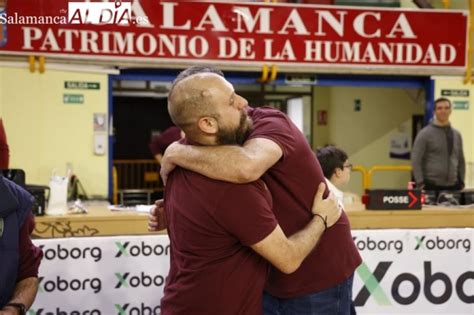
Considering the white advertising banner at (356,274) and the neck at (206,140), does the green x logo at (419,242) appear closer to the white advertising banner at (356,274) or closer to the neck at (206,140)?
the white advertising banner at (356,274)

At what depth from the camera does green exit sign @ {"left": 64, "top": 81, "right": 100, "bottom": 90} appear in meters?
6.79

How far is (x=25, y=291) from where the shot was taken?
2.24 metres

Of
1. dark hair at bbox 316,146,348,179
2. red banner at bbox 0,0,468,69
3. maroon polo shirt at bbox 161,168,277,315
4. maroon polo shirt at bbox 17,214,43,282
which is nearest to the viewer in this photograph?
maroon polo shirt at bbox 161,168,277,315

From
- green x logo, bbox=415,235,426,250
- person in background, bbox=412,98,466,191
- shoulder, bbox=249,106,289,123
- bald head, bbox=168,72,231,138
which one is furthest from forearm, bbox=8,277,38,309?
person in background, bbox=412,98,466,191

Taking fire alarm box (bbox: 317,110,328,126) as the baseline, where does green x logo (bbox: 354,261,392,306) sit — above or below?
below

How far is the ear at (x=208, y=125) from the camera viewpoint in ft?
6.21

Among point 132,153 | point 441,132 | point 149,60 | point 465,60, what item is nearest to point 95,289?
point 149,60

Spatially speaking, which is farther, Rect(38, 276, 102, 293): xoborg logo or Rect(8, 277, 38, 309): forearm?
Rect(38, 276, 102, 293): xoborg logo

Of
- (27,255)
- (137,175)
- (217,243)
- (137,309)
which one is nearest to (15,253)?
(27,255)

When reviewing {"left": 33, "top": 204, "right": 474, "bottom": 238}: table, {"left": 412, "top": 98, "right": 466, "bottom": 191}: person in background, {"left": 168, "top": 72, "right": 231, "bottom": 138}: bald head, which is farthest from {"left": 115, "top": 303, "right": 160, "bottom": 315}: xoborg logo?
{"left": 412, "top": 98, "right": 466, "bottom": 191}: person in background

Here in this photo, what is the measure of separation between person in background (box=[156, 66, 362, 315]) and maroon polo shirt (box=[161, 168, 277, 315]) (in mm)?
60

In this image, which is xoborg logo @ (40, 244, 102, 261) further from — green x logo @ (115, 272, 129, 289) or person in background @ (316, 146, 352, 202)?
person in background @ (316, 146, 352, 202)

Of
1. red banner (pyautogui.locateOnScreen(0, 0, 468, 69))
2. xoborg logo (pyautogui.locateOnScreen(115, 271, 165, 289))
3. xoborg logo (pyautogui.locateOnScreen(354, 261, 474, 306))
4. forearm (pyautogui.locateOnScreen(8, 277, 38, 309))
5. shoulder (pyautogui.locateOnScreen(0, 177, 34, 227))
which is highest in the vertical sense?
red banner (pyautogui.locateOnScreen(0, 0, 468, 69))

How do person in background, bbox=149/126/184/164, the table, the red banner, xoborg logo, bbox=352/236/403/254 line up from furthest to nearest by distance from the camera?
person in background, bbox=149/126/184/164
the red banner
the table
xoborg logo, bbox=352/236/403/254
